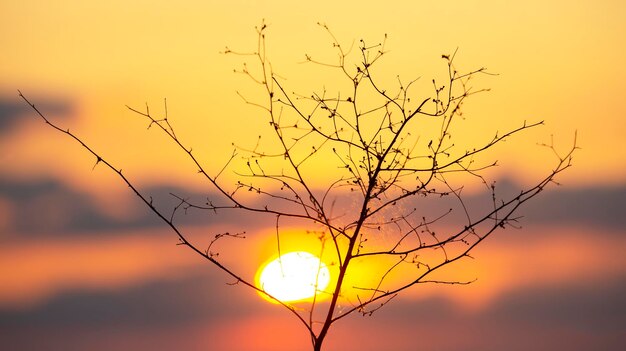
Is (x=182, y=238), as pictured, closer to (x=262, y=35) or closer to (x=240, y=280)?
(x=240, y=280)

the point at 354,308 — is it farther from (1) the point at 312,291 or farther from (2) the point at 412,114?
(2) the point at 412,114

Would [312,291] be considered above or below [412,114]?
below

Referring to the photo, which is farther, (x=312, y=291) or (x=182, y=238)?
(x=312, y=291)

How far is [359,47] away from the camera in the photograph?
26.8 ft

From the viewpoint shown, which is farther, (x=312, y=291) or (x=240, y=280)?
(x=312, y=291)

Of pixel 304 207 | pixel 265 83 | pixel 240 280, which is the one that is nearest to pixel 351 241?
pixel 304 207

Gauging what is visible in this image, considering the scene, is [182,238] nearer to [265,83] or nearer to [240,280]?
[240,280]

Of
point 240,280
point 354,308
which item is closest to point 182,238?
point 240,280

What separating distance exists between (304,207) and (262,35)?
1.53 meters

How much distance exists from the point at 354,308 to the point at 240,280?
1.05 meters

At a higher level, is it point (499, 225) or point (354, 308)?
point (499, 225)

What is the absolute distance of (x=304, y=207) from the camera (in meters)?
8.12

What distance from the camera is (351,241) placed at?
798cm

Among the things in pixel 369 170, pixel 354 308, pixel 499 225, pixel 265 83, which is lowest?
pixel 354 308
